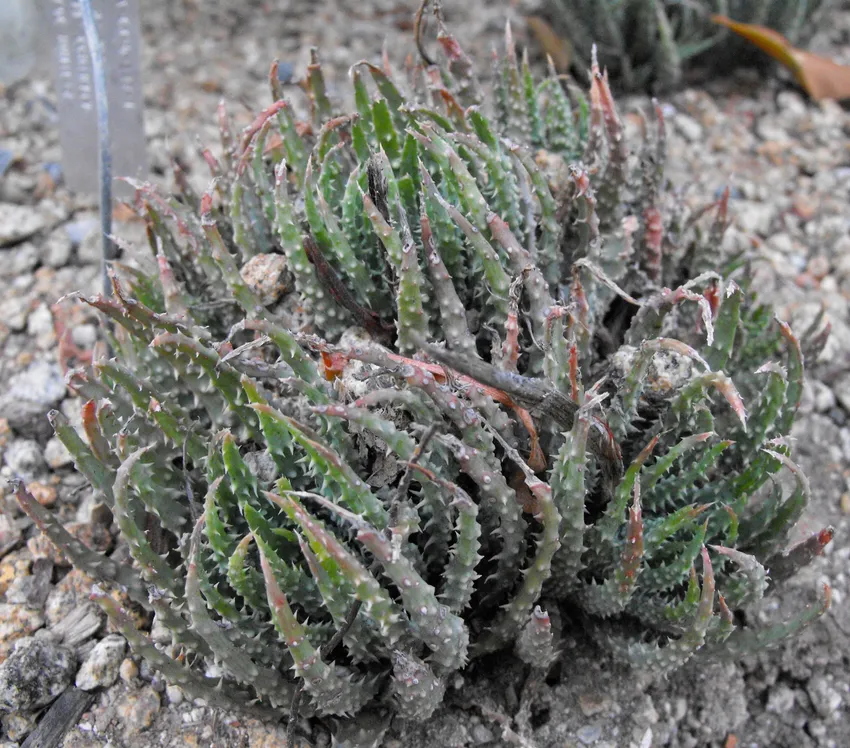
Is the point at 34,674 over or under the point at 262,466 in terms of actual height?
under

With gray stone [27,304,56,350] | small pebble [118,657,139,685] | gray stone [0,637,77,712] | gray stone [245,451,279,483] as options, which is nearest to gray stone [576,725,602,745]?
gray stone [245,451,279,483]

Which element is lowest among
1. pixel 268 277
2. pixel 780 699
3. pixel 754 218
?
pixel 780 699

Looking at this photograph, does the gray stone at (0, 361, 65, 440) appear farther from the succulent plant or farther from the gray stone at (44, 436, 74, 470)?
the succulent plant

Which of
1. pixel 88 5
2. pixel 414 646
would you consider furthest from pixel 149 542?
pixel 88 5

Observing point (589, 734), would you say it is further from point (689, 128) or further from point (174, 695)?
point (689, 128)

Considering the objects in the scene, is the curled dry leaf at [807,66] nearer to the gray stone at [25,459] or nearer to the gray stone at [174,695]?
the gray stone at [25,459]

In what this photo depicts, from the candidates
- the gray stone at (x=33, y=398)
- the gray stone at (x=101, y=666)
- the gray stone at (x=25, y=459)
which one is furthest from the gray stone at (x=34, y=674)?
the gray stone at (x=33, y=398)

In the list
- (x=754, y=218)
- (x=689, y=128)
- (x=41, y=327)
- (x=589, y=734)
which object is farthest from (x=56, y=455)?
(x=689, y=128)

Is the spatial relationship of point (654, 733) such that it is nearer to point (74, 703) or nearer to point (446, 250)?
point (446, 250)
